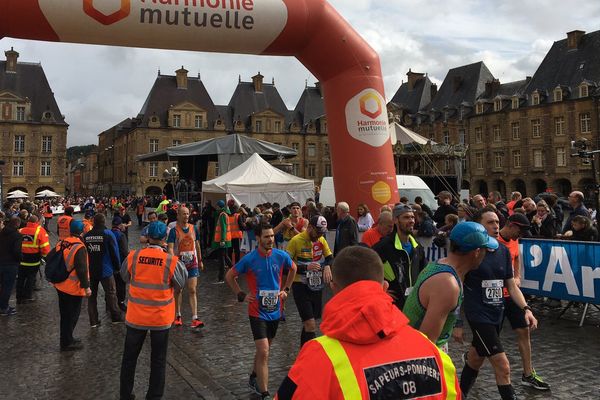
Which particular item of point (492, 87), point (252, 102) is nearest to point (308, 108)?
point (252, 102)

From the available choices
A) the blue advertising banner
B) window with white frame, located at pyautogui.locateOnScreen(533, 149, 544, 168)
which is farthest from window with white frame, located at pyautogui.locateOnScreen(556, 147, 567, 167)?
the blue advertising banner

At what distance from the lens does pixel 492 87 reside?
5281cm

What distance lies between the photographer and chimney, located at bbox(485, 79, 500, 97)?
172ft

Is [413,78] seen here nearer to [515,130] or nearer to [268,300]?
[515,130]

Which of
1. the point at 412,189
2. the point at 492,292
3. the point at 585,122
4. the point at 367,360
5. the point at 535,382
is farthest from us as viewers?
the point at 585,122

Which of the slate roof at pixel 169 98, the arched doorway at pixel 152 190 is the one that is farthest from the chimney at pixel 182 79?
the arched doorway at pixel 152 190

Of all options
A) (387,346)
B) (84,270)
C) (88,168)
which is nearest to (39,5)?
(84,270)

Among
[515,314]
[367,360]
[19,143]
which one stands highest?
[19,143]

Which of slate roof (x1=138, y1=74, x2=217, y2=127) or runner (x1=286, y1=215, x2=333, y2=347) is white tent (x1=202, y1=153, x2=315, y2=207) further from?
slate roof (x1=138, y1=74, x2=217, y2=127)

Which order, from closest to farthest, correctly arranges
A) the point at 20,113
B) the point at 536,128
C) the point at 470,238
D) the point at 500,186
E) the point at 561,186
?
the point at 470,238, the point at 561,186, the point at 536,128, the point at 500,186, the point at 20,113

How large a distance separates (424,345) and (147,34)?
31.3 ft

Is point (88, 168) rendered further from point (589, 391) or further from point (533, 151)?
point (589, 391)

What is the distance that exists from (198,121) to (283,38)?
52.2 metres

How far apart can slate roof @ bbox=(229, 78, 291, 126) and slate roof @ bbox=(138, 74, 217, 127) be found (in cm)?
314
